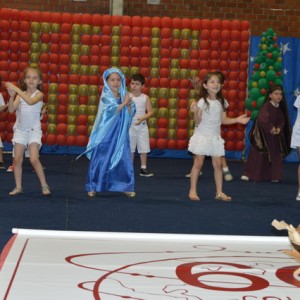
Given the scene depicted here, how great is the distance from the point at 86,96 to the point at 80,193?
15.0ft

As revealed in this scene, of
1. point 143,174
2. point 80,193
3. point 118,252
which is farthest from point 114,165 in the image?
point 118,252

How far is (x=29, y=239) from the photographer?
17.0ft

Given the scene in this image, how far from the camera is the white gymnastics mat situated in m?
3.89

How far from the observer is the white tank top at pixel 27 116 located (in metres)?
7.70

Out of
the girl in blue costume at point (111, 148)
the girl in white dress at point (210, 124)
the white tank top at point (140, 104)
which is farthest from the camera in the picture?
the white tank top at point (140, 104)

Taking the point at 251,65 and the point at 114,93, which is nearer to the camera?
the point at 114,93

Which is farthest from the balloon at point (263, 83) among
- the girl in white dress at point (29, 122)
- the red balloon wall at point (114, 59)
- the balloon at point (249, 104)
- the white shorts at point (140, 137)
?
the girl in white dress at point (29, 122)

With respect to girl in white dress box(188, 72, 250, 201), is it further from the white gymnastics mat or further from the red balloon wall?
the red balloon wall

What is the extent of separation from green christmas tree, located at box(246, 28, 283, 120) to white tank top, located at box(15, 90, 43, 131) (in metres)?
4.74

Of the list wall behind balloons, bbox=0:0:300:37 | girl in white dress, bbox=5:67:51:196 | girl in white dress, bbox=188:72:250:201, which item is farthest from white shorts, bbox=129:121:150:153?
wall behind balloons, bbox=0:0:300:37

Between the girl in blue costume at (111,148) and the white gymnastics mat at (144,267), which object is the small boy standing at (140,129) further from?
the white gymnastics mat at (144,267)

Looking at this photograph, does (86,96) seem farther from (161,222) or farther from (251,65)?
(161,222)

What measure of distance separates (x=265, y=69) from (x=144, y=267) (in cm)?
771

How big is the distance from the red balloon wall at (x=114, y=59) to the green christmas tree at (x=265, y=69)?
91 cm
